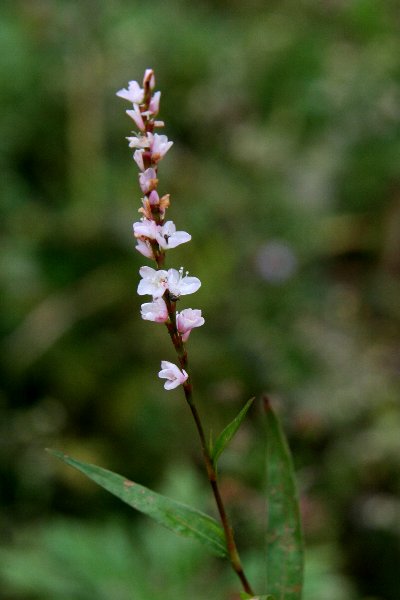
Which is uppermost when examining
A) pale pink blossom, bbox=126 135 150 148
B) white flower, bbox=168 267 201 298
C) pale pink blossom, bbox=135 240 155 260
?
pale pink blossom, bbox=126 135 150 148

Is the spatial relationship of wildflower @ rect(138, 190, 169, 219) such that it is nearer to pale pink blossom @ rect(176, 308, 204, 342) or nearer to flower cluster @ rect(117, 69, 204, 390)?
flower cluster @ rect(117, 69, 204, 390)

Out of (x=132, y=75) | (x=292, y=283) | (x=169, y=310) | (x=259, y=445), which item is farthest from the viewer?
(x=132, y=75)

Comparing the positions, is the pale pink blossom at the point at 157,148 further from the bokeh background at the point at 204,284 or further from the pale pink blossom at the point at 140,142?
the bokeh background at the point at 204,284

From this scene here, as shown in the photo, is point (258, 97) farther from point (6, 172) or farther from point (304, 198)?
point (6, 172)

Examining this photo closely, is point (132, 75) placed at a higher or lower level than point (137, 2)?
lower

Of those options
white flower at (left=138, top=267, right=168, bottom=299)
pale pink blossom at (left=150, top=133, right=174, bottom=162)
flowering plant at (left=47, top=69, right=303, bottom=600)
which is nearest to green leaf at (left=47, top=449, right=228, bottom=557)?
flowering plant at (left=47, top=69, right=303, bottom=600)

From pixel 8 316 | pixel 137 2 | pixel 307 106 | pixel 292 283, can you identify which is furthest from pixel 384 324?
pixel 137 2

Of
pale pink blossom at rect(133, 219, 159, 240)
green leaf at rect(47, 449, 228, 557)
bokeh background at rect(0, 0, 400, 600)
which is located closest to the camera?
pale pink blossom at rect(133, 219, 159, 240)
